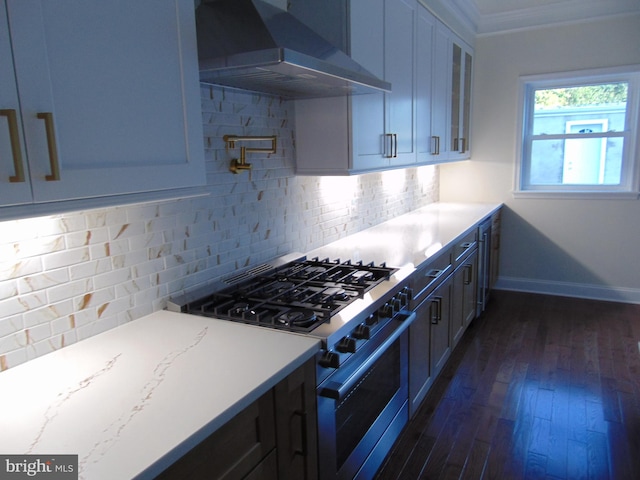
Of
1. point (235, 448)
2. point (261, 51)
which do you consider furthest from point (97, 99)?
point (235, 448)

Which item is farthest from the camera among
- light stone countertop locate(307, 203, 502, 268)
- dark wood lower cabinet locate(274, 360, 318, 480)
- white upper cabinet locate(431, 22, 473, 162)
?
white upper cabinet locate(431, 22, 473, 162)

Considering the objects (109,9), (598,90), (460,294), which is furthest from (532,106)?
(109,9)

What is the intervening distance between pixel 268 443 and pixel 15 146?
3.09ft

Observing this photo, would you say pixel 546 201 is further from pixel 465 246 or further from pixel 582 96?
pixel 465 246

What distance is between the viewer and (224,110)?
197 cm

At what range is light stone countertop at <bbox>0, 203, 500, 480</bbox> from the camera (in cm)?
94

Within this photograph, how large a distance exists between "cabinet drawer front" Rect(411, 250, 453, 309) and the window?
2412 mm

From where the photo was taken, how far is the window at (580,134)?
4.31 m

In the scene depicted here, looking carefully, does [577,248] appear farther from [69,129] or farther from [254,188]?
[69,129]

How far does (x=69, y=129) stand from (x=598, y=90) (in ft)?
15.7

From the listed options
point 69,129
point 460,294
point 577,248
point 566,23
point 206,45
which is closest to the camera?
point 69,129

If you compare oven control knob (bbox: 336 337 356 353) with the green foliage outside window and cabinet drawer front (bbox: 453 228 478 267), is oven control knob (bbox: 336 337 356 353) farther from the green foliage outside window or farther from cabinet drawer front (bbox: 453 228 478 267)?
the green foliage outside window

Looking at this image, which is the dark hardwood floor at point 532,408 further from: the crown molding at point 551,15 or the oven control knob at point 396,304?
the crown molding at point 551,15

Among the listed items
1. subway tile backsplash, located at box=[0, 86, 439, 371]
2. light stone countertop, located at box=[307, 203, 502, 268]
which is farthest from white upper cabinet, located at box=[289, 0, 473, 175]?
light stone countertop, located at box=[307, 203, 502, 268]
